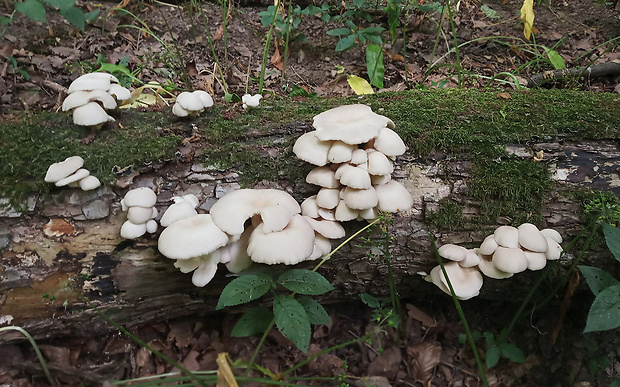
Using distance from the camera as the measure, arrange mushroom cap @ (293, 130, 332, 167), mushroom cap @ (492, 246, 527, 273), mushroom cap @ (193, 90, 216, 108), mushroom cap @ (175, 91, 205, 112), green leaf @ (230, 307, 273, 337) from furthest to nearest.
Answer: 1. mushroom cap @ (193, 90, 216, 108)
2. mushroom cap @ (175, 91, 205, 112)
3. mushroom cap @ (293, 130, 332, 167)
4. green leaf @ (230, 307, 273, 337)
5. mushroom cap @ (492, 246, 527, 273)

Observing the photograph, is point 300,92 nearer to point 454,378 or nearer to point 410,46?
point 410,46

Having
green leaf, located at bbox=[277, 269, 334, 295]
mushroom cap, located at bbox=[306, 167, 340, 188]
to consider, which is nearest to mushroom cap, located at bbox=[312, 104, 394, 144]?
mushroom cap, located at bbox=[306, 167, 340, 188]

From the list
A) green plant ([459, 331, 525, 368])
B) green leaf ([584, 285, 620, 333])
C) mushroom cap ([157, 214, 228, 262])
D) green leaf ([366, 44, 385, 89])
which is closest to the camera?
green leaf ([584, 285, 620, 333])

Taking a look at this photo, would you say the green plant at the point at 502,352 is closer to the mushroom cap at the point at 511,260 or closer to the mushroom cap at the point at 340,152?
the mushroom cap at the point at 511,260

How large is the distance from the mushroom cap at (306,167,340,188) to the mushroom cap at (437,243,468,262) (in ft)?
2.49

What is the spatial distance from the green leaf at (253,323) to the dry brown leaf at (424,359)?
120 cm

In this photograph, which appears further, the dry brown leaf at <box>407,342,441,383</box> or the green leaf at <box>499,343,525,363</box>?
the dry brown leaf at <box>407,342,441,383</box>

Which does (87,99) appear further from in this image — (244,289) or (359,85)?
(359,85)

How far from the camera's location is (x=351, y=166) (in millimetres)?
2229

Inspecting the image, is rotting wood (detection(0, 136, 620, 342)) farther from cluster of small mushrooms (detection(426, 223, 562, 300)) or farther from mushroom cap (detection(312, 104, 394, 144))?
mushroom cap (detection(312, 104, 394, 144))

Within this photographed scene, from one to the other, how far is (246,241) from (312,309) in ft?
1.82

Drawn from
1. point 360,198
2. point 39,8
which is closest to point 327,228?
point 360,198

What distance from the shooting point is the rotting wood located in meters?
2.19

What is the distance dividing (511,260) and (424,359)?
1.08m
